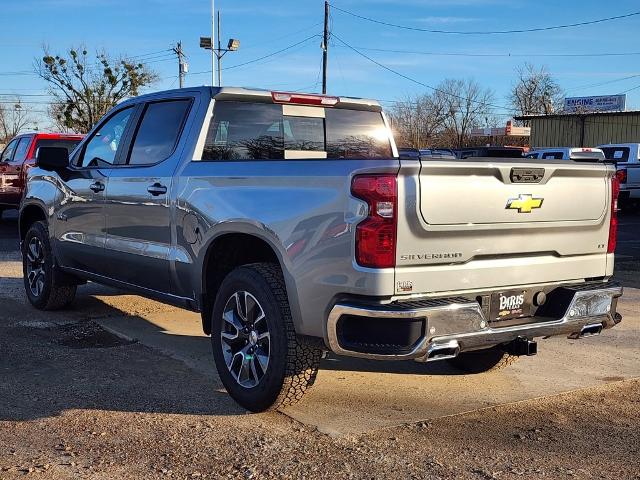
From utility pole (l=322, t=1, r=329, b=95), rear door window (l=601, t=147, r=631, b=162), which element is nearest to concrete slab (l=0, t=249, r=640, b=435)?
rear door window (l=601, t=147, r=631, b=162)

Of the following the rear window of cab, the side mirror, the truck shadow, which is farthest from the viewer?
the side mirror

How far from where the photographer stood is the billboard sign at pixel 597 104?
178 ft

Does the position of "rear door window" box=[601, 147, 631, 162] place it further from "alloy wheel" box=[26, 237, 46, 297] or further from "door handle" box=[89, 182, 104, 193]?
"door handle" box=[89, 182, 104, 193]

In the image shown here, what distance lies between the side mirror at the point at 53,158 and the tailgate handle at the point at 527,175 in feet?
13.6

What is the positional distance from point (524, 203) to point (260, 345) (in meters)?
1.74

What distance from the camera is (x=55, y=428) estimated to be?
13.3 ft

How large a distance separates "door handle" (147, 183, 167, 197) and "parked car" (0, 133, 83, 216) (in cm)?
963

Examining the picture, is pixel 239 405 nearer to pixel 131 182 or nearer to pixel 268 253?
pixel 268 253

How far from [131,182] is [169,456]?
2472mm

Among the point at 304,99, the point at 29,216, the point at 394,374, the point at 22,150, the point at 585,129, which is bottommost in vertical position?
the point at 394,374

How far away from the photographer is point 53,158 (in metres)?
6.43

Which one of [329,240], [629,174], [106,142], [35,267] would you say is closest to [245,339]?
[329,240]

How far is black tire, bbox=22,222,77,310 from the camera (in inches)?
272

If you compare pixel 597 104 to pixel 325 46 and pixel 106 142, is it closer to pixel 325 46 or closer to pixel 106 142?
pixel 325 46
